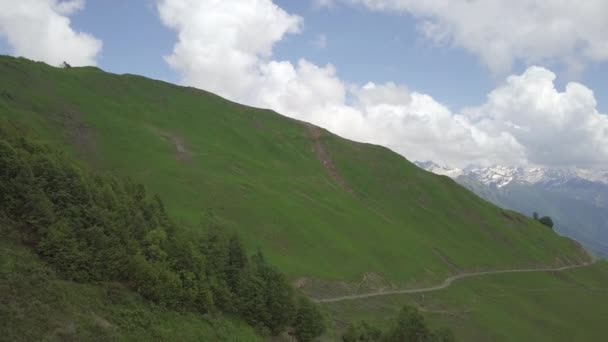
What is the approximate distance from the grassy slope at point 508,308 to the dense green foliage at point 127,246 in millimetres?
27689

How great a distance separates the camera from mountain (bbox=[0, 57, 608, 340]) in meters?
73.8

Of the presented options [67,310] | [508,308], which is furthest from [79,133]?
[508,308]

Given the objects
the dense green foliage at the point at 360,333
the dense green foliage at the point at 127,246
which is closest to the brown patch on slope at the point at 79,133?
the dense green foliage at the point at 127,246

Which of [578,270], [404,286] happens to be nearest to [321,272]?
[404,286]

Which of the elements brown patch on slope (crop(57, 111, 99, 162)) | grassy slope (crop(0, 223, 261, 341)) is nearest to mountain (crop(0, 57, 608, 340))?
grassy slope (crop(0, 223, 261, 341))

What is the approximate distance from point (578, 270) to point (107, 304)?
150 metres

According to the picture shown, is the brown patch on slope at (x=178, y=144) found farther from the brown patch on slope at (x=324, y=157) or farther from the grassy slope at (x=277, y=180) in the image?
the brown patch on slope at (x=324, y=157)

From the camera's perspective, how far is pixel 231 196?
9175 centimetres

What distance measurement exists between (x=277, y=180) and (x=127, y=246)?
84.9 m

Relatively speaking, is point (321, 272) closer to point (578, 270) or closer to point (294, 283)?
point (294, 283)

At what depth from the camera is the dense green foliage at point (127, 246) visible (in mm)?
27250

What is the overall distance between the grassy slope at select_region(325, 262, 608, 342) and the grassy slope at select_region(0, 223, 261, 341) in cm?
4036

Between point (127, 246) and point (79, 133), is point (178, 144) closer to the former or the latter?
point (79, 133)

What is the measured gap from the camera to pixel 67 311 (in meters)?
23.0
